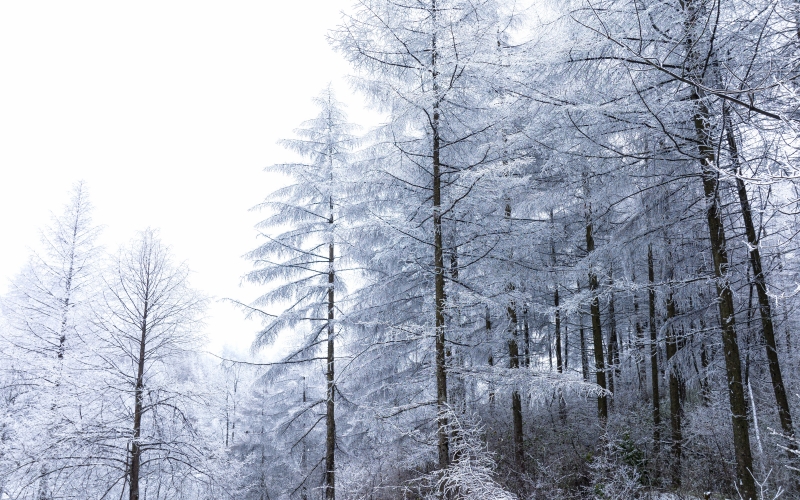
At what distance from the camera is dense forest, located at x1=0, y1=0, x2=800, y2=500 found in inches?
221

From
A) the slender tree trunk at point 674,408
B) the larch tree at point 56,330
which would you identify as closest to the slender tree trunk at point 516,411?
the slender tree trunk at point 674,408

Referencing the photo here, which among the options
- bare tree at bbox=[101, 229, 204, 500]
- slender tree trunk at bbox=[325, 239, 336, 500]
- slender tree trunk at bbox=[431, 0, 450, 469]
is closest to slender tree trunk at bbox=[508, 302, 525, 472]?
slender tree trunk at bbox=[431, 0, 450, 469]

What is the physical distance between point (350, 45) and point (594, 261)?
599 centimetres

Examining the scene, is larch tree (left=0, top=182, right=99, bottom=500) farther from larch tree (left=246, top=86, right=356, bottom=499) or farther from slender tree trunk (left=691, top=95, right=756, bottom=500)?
slender tree trunk (left=691, top=95, right=756, bottom=500)

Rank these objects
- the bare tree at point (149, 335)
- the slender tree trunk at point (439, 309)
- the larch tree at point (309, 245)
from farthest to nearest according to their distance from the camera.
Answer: the larch tree at point (309, 245) → the bare tree at point (149, 335) → the slender tree trunk at point (439, 309)

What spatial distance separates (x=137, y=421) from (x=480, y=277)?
26.5 ft

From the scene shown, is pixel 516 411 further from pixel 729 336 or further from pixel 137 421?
pixel 137 421

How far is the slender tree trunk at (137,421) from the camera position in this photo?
27.3 feet

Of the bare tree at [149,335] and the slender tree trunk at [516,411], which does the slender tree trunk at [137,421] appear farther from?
the slender tree trunk at [516,411]

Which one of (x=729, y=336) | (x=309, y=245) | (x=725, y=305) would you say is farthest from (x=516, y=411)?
(x=309, y=245)

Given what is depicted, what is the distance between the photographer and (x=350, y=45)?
676 centimetres

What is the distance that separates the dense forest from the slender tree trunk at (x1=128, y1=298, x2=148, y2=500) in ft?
0.21

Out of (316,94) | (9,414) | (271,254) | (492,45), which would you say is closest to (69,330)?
(9,414)

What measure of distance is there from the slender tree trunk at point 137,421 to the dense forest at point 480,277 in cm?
6
